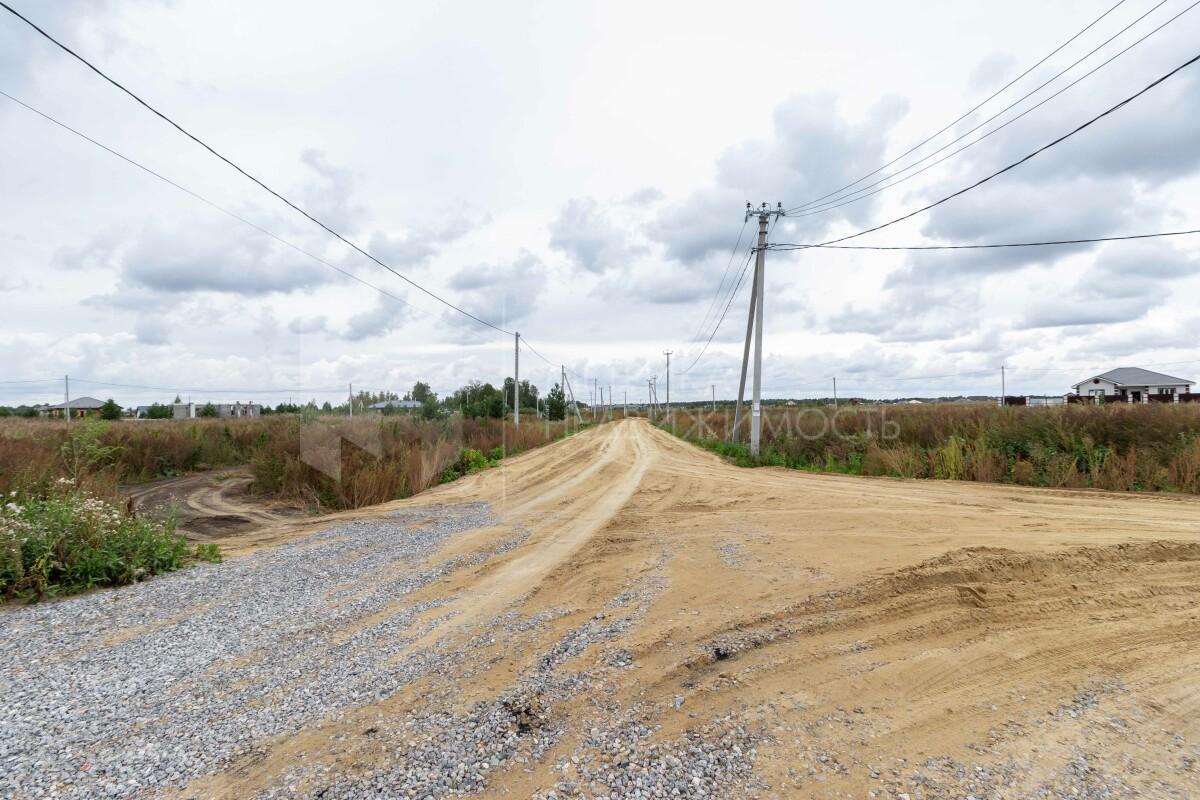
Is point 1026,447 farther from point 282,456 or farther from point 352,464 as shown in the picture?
point 282,456

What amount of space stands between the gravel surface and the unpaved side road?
0.8 inches

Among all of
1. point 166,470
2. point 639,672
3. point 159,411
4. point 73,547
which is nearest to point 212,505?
point 73,547

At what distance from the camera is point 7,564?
503cm

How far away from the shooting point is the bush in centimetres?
507

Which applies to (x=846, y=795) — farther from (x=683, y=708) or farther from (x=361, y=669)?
(x=361, y=669)

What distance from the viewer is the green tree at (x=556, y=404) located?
54812 millimetres

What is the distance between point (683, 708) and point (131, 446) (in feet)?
57.4

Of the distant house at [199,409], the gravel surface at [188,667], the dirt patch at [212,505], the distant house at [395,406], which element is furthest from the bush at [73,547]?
the distant house at [199,409]

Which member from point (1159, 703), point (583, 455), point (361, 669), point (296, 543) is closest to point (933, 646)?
point (1159, 703)

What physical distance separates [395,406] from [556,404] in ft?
121

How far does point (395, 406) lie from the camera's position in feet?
60.4

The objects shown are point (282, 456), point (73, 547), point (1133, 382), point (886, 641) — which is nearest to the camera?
point (886, 641)

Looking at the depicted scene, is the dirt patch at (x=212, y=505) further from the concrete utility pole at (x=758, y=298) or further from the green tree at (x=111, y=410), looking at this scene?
the green tree at (x=111, y=410)

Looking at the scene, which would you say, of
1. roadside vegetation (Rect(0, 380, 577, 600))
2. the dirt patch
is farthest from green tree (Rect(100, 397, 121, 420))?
the dirt patch
